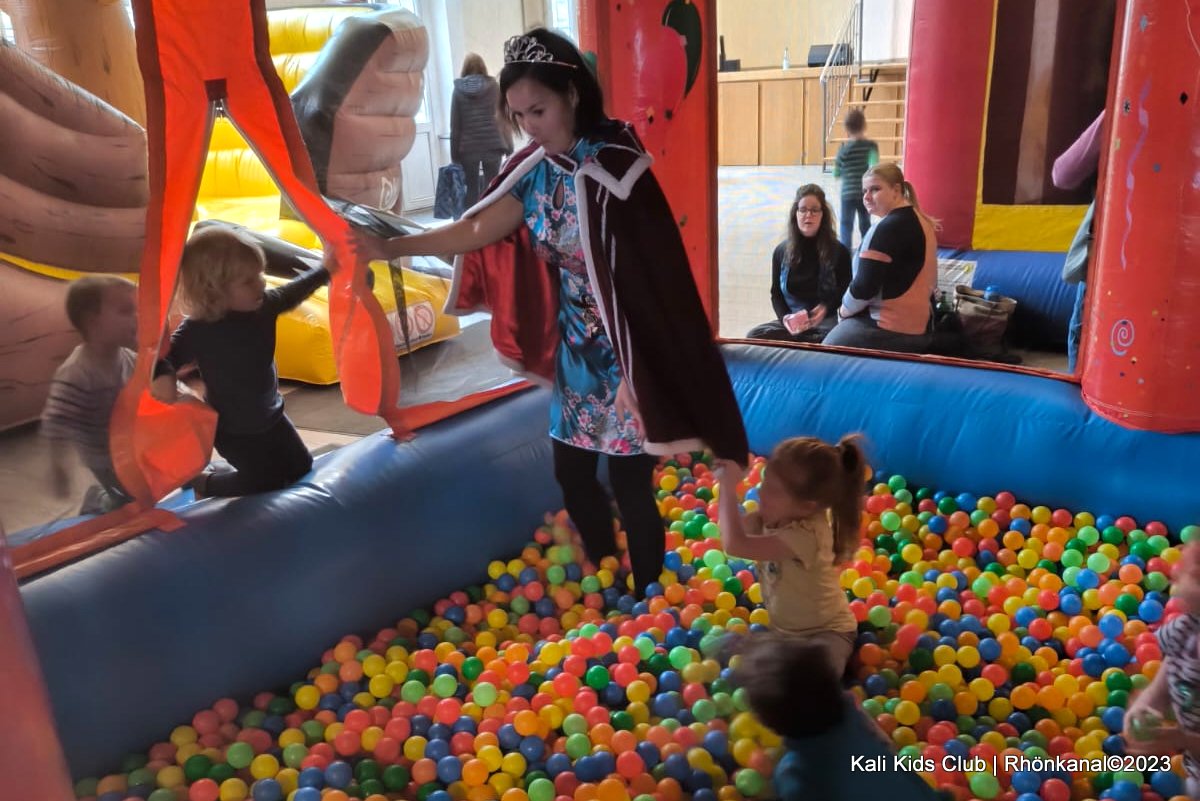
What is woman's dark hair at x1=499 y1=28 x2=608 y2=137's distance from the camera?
1.59 metres

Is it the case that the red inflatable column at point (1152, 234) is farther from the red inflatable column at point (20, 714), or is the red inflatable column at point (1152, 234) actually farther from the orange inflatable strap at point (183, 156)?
the red inflatable column at point (20, 714)

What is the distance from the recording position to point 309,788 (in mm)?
1646

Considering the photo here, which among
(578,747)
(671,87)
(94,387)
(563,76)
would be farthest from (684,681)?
(671,87)

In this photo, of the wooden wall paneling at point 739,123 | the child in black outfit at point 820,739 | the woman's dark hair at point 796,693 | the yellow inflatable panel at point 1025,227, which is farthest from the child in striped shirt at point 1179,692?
the wooden wall paneling at point 739,123

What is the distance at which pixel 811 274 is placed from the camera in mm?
3637

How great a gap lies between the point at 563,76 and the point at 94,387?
1.18m

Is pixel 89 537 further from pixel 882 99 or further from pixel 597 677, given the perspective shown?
pixel 882 99

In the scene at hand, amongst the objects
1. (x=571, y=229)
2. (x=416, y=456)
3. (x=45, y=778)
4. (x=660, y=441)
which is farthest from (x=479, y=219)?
(x=45, y=778)

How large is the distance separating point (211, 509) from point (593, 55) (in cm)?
155

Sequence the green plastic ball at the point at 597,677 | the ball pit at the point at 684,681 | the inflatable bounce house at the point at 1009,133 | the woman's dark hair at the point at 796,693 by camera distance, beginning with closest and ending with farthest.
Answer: the woman's dark hair at the point at 796,693, the ball pit at the point at 684,681, the green plastic ball at the point at 597,677, the inflatable bounce house at the point at 1009,133

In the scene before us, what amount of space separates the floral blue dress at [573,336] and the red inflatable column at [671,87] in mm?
1011

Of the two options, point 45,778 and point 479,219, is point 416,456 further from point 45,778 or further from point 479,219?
point 45,778

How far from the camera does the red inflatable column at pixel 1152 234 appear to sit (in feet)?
7.02

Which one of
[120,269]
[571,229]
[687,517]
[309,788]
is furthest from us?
[687,517]
